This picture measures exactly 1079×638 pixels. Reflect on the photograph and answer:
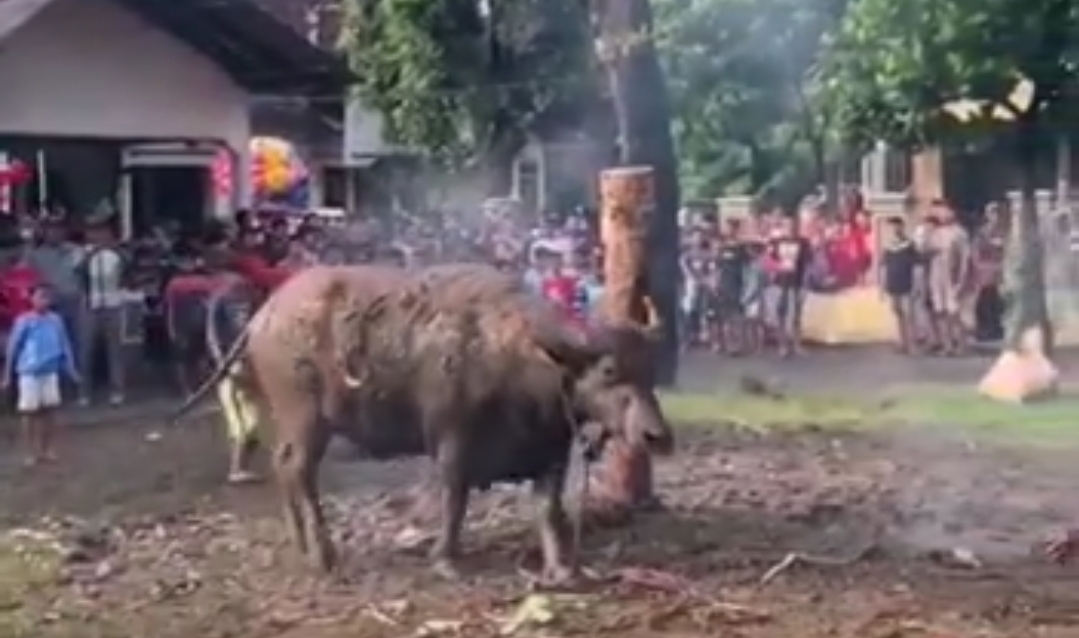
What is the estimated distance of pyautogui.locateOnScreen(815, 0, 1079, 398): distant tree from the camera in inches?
921

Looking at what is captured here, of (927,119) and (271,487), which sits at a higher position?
(927,119)

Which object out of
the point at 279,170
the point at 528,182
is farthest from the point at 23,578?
the point at 528,182

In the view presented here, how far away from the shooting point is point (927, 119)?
82.0ft

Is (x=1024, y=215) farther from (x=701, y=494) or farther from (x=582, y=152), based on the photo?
(x=582, y=152)

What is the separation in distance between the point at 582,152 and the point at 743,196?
3506mm

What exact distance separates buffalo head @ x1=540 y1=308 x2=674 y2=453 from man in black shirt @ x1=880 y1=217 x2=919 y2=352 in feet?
53.4

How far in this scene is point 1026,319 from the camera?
23.4 metres

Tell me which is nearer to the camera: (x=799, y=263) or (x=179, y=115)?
(x=179, y=115)

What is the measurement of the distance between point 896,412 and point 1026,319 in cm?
341

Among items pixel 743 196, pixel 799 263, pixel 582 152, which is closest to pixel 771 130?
pixel 743 196

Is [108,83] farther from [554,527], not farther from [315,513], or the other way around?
[554,527]

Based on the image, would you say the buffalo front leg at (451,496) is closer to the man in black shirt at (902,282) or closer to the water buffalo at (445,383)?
the water buffalo at (445,383)

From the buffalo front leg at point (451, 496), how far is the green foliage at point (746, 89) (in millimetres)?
17408

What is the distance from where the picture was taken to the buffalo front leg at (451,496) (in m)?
11.9
